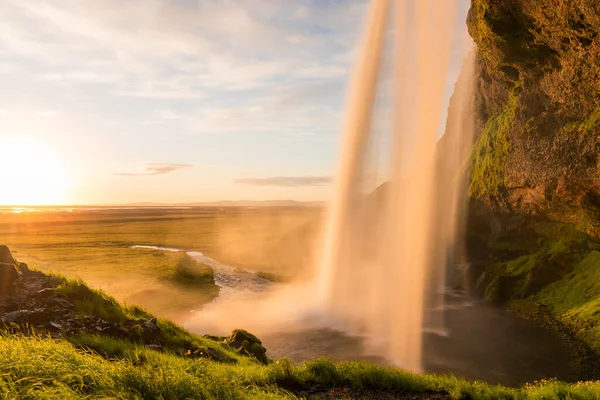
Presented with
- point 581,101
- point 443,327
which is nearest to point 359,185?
point 443,327

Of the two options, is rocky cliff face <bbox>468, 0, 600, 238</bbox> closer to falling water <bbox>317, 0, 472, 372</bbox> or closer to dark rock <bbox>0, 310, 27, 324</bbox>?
falling water <bbox>317, 0, 472, 372</bbox>

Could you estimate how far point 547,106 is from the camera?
31.8 meters

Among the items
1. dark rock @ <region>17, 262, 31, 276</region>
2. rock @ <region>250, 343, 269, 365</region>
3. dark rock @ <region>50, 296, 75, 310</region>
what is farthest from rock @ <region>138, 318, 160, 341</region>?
dark rock @ <region>17, 262, 31, 276</region>

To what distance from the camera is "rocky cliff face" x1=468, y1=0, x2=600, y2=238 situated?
2264cm

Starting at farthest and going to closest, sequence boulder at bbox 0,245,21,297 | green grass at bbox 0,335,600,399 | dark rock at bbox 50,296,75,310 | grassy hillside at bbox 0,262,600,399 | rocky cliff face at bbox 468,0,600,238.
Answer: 1. rocky cliff face at bbox 468,0,600,238
2. boulder at bbox 0,245,21,297
3. dark rock at bbox 50,296,75,310
4. grassy hillside at bbox 0,262,600,399
5. green grass at bbox 0,335,600,399

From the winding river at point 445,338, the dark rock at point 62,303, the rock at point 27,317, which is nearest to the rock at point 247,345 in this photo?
the winding river at point 445,338

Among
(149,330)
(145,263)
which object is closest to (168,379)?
(149,330)

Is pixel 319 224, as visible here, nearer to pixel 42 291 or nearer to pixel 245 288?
pixel 245 288

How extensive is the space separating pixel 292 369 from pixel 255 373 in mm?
1313

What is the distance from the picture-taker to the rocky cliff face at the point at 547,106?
2264cm

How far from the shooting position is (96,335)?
13.0 metres

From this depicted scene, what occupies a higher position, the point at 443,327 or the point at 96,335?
the point at 96,335

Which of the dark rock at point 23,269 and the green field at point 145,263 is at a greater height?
the dark rock at point 23,269

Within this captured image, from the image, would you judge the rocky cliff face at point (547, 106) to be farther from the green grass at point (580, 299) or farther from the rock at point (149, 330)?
the rock at point (149, 330)
